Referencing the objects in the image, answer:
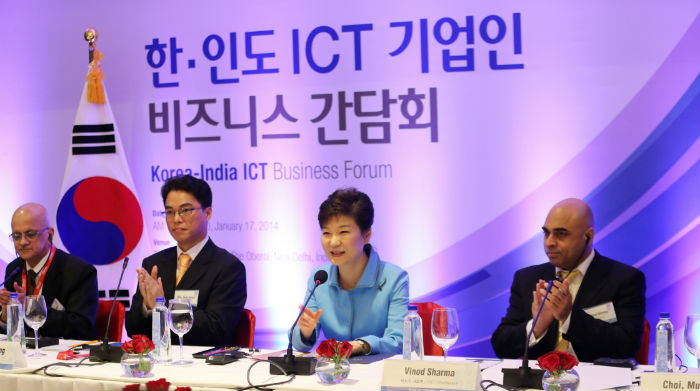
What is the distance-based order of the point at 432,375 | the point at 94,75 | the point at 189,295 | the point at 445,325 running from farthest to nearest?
the point at 94,75
the point at 189,295
the point at 445,325
the point at 432,375


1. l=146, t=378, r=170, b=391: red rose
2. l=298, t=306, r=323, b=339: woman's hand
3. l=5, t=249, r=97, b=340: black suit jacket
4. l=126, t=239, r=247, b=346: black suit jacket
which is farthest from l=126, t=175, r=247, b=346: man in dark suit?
l=146, t=378, r=170, b=391: red rose

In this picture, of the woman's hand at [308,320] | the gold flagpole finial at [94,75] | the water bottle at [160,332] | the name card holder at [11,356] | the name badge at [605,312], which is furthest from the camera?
the gold flagpole finial at [94,75]

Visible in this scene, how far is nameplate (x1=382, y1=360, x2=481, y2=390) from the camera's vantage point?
266cm

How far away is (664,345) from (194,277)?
90.3 inches

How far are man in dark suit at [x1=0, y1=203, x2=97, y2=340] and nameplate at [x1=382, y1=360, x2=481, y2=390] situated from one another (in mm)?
2212

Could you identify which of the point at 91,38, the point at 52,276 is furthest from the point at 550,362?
the point at 91,38

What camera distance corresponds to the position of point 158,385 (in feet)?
9.38

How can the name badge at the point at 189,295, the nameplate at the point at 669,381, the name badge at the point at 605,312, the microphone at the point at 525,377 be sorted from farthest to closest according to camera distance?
1. the name badge at the point at 189,295
2. the name badge at the point at 605,312
3. the microphone at the point at 525,377
4. the nameplate at the point at 669,381

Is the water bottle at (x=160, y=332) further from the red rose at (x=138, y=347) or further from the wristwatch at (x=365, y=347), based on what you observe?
the wristwatch at (x=365, y=347)

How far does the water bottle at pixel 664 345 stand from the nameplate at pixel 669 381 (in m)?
0.25

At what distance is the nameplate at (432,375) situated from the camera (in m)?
2.66

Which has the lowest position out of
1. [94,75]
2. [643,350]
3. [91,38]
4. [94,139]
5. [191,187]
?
[643,350]

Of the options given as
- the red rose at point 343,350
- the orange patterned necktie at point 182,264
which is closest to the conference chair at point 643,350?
the red rose at point 343,350

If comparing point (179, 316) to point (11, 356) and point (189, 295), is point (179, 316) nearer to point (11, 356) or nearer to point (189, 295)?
point (11, 356)
